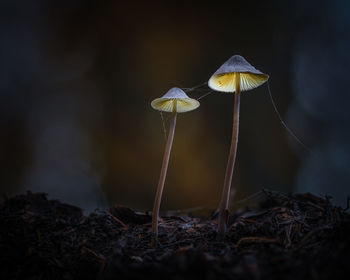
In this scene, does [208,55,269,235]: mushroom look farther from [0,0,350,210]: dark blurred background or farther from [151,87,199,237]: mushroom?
[0,0,350,210]: dark blurred background

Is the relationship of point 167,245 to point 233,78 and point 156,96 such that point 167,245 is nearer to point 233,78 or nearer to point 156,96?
point 233,78

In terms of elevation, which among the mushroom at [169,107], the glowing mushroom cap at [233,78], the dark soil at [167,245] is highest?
the glowing mushroom cap at [233,78]

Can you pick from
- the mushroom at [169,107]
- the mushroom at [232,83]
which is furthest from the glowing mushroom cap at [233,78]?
the mushroom at [169,107]

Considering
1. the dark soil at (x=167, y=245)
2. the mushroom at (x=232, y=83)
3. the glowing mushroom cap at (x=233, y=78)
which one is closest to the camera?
the dark soil at (x=167, y=245)

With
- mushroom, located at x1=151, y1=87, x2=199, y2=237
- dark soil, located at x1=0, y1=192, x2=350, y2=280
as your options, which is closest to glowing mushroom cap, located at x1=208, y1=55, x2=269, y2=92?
mushroom, located at x1=151, y1=87, x2=199, y2=237

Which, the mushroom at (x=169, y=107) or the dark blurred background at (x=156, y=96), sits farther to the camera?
the dark blurred background at (x=156, y=96)

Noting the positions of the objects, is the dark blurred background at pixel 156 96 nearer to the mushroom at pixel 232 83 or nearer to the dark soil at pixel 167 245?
the mushroom at pixel 232 83
